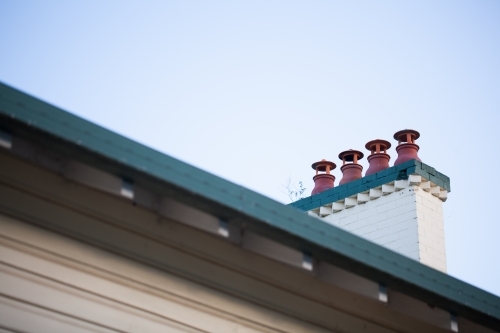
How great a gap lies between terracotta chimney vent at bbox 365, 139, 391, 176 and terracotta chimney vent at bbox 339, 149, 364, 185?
0.22 meters

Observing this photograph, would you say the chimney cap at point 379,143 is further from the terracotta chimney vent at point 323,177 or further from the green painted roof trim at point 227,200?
the green painted roof trim at point 227,200

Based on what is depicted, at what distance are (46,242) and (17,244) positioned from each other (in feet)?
0.57

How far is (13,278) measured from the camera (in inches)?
169

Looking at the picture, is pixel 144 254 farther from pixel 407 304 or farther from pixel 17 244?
pixel 407 304

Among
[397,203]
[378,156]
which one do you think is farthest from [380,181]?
[378,156]

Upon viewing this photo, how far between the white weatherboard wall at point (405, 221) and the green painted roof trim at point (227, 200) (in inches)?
153

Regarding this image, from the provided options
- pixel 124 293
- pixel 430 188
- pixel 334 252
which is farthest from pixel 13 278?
pixel 430 188

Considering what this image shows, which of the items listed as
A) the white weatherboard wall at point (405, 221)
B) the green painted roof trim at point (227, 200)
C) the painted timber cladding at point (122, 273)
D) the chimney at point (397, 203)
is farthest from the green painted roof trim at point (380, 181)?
the painted timber cladding at point (122, 273)

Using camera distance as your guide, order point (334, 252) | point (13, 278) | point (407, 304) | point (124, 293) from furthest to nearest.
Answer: point (407, 304)
point (334, 252)
point (124, 293)
point (13, 278)

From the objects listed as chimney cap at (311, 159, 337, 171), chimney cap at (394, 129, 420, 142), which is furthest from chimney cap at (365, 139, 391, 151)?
chimney cap at (311, 159, 337, 171)

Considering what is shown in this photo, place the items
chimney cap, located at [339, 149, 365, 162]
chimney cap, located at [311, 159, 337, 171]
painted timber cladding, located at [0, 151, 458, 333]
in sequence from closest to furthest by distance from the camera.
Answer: painted timber cladding, located at [0, 151, 458, 333] → chimney cap, located at [339, 149, 365, 162] → chimney cap, located at [311, 159, 337, 171]

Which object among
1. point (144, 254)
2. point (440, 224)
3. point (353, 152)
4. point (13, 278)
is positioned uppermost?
point (353, 152)

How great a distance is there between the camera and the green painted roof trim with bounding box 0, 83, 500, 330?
411 cm

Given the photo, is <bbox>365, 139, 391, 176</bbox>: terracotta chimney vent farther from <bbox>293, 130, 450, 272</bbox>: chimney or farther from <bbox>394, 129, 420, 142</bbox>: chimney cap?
<bbox>394, 129, 420, 142</bbox>: chimney cap
